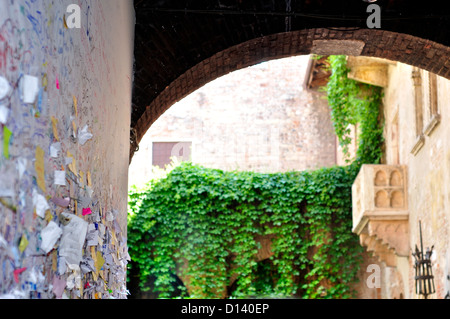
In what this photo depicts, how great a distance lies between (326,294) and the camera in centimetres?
1375

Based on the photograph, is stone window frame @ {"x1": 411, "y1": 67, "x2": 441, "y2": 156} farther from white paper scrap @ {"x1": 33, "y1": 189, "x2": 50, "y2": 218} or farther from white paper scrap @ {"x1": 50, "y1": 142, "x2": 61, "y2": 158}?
white paper scrap @ {"x1": 33, "y1": 189, "x2": 50, "y2": 218}

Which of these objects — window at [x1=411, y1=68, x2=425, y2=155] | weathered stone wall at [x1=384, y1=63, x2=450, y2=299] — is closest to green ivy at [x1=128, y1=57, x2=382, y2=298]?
weathered stone wall at [x1=384, y1=63, x2=450, y2=299]

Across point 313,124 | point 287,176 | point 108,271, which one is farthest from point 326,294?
point 108,271

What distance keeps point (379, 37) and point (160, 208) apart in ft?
29.8

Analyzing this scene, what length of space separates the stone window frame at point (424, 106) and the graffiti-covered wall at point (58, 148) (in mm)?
6258

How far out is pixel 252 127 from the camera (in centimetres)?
1764

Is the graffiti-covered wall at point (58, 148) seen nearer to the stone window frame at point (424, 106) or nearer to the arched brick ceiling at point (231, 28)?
the arched brick ceiling at point (231, 28)

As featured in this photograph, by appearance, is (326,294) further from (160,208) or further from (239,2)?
(239,2)

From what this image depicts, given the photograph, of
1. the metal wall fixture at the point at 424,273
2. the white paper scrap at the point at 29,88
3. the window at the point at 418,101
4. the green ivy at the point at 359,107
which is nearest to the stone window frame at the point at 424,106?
the window at the point at 418,101

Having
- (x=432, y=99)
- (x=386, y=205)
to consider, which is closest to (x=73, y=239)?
(x=432, y=99)

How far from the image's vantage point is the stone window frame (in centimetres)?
951

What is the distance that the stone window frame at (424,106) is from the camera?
374 inches

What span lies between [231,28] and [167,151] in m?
12.3

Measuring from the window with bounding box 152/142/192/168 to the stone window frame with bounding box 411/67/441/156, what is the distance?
7767 millimetres
